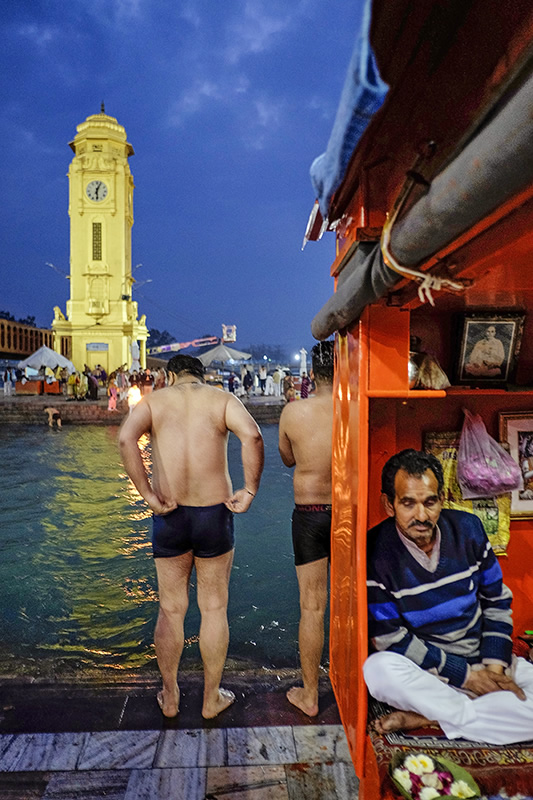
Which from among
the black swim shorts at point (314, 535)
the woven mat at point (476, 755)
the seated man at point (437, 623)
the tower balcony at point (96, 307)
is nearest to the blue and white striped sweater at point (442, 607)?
the seated man at point (437, 623)

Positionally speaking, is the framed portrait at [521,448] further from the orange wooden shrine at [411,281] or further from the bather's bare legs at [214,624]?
the bather's bare legs at [214,624]

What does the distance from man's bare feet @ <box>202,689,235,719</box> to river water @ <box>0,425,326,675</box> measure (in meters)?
0.51

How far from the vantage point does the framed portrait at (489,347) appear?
2.93 meters

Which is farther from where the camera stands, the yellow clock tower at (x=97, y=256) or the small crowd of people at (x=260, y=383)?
the yellow clock tower at (x=97, y=256)

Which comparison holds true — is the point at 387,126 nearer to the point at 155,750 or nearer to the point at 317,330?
the point at 317,330

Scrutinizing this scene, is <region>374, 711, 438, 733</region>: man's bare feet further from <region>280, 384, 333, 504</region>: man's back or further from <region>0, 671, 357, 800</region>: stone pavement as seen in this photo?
<region>280, 384, 333, 504</region>: man's back

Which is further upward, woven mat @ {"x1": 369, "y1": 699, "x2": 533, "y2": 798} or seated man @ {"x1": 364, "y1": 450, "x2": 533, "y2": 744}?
seated man @ {"x1": 364, "y1": 450, "x2": 533, "y2": 744}

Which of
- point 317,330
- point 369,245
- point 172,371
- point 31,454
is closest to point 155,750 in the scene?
point 172,371

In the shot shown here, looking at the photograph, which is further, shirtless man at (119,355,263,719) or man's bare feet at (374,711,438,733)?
shirtless man at (119,355,263,719)

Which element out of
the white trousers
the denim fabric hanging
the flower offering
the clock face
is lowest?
the flower offering

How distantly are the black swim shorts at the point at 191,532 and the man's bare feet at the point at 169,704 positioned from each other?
781mm

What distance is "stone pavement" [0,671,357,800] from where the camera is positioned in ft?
7.35

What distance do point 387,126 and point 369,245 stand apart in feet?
1.55

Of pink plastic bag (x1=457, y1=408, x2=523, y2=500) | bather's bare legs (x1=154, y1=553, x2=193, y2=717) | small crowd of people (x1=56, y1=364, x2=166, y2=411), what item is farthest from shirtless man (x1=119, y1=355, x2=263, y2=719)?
small crowd of people (x1=56, y1=364, x2=166, y2=411)
